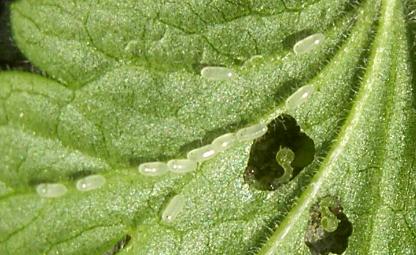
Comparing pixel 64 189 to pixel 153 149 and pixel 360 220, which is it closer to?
pixel 153 149

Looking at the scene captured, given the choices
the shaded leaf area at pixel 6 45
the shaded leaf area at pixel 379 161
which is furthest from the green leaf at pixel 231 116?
the shaded leaf area at pixel 6 45

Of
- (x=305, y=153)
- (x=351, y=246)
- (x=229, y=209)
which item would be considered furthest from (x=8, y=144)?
(x=351, y=246)

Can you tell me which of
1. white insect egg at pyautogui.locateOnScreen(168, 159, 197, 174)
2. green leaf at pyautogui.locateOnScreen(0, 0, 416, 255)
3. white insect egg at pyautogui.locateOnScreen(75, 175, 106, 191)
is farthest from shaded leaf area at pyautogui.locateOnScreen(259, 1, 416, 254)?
white insect egg at pyautogui.locateOnScreen(75, 175, 106, 191)

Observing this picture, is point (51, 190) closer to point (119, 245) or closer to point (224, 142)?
point (119, 245)

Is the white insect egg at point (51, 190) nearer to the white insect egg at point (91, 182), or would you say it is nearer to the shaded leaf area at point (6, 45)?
the white insect egg at point (91, 182)

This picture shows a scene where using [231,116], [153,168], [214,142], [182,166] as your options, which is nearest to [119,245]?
[153,168]
